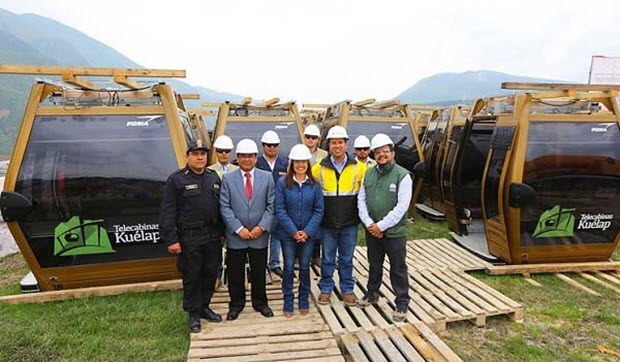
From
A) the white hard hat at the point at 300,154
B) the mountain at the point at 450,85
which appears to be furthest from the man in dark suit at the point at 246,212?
the mountain at the point at 450,85

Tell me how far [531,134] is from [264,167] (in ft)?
11.9

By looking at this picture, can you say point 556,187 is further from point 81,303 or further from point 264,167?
point 81,303

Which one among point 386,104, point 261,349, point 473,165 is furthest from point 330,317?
point 386,104

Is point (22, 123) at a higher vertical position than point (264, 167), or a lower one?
higher

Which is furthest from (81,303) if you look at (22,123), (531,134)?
(531,134)

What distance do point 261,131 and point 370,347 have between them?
4.78 m

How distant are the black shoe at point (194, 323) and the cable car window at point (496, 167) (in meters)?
4.27

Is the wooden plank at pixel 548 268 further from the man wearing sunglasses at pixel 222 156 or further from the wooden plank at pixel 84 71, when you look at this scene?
the wooden plank at pixel 84 71

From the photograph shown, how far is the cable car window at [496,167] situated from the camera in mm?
5488

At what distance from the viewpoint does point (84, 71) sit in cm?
453

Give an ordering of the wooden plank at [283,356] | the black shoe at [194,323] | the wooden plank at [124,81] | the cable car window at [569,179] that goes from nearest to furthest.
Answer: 1. the wooden plank at [283,356]
2. the black shoe at [194,323]
3. the wooden plank at [124,81]
4. the cable car window at [569,179]

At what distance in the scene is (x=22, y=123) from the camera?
429 centimetres

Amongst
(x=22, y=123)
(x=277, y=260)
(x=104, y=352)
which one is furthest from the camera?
(x=277, y=260)

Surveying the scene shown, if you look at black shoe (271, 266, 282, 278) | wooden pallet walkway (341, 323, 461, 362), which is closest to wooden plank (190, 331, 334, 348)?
wooden pallet walkway (341, 323, 461, 362)
